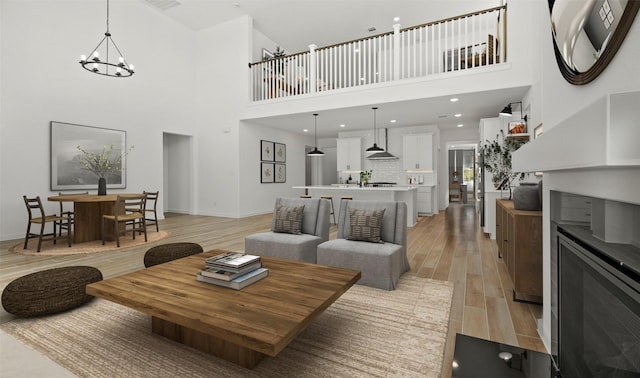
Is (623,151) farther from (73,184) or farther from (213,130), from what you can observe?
(213,130)

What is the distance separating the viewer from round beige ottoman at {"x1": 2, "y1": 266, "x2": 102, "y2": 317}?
2225 mm

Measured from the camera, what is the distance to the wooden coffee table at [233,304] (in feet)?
4.61

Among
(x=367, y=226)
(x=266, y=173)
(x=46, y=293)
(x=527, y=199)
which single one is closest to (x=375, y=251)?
(x=367, y=226)

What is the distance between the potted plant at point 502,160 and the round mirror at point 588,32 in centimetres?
329

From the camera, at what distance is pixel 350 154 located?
9.91 metres

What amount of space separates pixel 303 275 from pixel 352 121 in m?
6.77

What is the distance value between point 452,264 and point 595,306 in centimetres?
272

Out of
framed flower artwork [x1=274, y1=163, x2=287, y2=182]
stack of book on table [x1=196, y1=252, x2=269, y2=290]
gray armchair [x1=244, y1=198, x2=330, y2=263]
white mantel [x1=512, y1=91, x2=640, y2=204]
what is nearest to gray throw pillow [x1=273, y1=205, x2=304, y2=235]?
gray armchair [x1=244, y1=198, x2=330, y2=263]

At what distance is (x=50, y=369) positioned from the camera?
1604mm

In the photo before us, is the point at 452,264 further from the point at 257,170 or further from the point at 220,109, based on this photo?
the point at 220,109

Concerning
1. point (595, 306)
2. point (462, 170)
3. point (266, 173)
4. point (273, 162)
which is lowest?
point (595, 306)

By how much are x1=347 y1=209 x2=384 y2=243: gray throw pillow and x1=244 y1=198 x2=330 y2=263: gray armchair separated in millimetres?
515

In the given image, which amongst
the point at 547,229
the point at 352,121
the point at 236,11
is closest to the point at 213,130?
the point at 236,11

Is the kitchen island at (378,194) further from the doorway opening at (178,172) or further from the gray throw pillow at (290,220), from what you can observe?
the doorway opening at (178,172)
